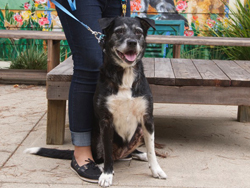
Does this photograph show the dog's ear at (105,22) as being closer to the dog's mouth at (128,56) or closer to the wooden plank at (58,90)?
the dog's mouth at (128,56)

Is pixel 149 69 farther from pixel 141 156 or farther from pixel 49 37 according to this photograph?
pixel 49 37

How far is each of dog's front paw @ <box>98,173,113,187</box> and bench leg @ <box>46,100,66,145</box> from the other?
36.7 inches

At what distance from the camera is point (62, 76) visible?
3209 millimetres

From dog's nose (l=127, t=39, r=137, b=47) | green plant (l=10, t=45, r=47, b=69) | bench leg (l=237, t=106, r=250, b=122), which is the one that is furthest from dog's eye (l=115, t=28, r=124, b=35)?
green plant (l=10, t=45, r=47, b=69)

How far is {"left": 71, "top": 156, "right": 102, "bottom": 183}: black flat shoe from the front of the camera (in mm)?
2645

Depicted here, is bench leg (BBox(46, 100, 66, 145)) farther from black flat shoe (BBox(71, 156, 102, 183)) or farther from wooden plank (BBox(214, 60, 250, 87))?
wooden plank (BBox(214, 60, 250, 87))

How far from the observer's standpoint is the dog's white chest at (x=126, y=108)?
101 inches

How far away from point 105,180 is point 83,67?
0.80 m

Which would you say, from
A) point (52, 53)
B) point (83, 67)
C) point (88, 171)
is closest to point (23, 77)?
point (52, 53)

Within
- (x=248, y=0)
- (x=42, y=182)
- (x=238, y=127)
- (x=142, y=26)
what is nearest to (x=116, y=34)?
(x=142, y=26)

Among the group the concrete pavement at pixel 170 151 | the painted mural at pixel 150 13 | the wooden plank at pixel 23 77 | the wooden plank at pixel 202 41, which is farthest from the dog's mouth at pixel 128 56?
the painted mural at pixel 150 13

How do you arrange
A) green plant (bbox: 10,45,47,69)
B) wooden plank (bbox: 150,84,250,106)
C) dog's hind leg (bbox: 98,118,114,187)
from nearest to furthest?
dog's hind leg (bbox: 98,118,114,187) → wooden plank (bbox: 150,84,250,106) → green plant (bbox: 10,45,47,69)

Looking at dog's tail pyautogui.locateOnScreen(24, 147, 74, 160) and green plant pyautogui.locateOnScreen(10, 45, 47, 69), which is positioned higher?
green plant pyautogui.locateOnScreen(10, 45, 47, 69)

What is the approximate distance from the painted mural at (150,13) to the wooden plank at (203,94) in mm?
4032
